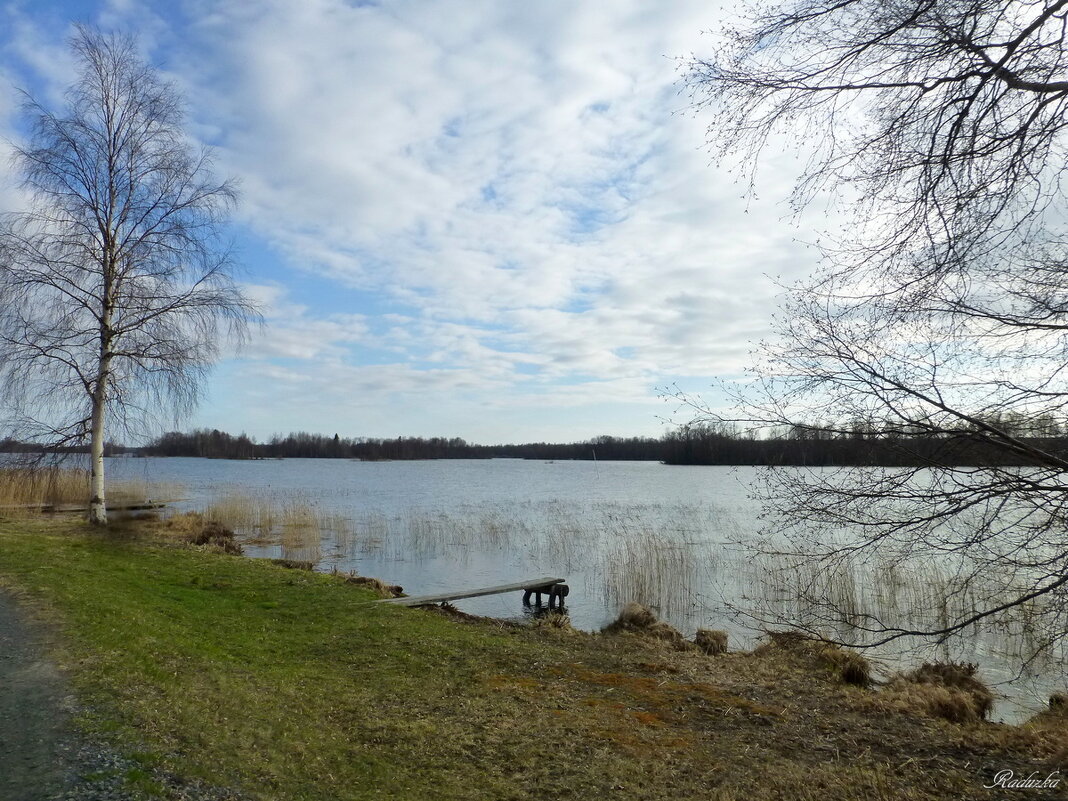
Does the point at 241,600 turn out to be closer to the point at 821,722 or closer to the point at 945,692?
the point at 821,722

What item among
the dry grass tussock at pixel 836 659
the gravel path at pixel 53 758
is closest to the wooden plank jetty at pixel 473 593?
the dry grass tussock at pixel 836 659

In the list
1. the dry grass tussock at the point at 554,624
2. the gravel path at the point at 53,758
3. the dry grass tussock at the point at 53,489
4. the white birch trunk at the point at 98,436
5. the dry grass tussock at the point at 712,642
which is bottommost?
the dry grass tussock at the point at 712,642

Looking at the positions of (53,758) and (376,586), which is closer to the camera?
(53,758)

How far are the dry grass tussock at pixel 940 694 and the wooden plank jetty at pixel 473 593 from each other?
691 cm

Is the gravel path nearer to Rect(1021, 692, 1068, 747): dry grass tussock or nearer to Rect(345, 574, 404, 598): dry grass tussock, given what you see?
Rect(1021, 692, 1068, 747): dry grass tussock

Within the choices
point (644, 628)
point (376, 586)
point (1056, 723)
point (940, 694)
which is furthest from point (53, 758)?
point (376, 586)

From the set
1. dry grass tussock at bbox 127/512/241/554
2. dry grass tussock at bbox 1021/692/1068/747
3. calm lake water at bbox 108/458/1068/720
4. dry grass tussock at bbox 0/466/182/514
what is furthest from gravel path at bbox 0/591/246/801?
dry grass tussock at bbox 0/466/182/514

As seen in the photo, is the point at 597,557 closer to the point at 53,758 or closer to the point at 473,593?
the point at 473,593

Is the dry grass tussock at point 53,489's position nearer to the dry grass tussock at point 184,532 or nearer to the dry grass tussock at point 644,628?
the dry grass tussock at point 184,532

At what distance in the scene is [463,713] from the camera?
238 inches

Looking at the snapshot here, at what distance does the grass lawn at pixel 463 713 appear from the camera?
15.1 feet

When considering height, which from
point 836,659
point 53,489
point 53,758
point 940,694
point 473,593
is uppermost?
point 53,489

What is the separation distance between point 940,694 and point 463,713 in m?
4.99

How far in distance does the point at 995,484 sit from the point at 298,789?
15.4 feet
